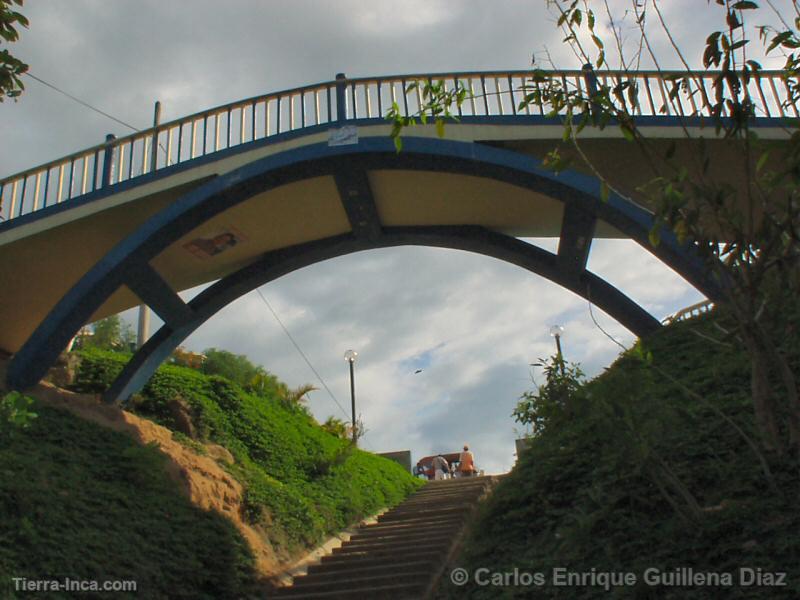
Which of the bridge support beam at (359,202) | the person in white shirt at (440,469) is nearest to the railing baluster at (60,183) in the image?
the bridge support beam at (359,202)

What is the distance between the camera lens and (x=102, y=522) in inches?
326

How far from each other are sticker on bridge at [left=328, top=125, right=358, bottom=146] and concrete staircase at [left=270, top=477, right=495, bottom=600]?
19.7 feet

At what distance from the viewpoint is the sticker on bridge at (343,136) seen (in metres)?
11.4

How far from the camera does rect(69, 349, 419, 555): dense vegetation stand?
445 inches

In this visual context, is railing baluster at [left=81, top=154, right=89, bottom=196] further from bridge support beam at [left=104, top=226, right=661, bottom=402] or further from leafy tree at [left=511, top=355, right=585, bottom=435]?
leafy tree at [left=511, top=355, right=585, bottom=435]

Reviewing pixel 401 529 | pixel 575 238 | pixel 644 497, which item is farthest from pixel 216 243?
pixel 644 497

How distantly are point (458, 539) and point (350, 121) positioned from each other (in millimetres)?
6476

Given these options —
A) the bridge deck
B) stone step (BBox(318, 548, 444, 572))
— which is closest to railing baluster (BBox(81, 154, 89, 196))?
the bridge deck

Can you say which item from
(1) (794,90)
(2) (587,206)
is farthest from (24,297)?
(1) (794,90)

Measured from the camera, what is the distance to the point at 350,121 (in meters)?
11.7

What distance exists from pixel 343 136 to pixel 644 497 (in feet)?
24.4

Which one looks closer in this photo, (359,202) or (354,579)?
(354,579)

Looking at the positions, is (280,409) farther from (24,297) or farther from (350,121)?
(350,121)

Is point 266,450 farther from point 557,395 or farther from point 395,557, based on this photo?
point 557,395
